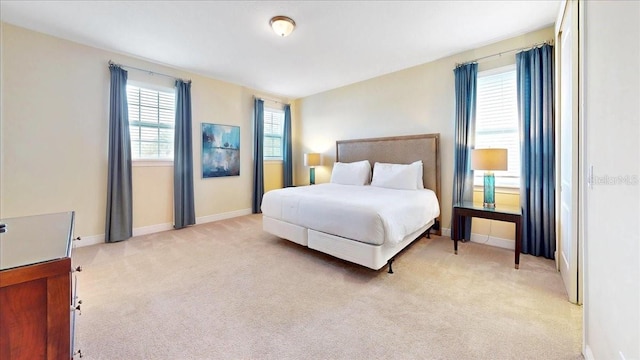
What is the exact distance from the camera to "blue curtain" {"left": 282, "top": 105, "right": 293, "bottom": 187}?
18.7 ft

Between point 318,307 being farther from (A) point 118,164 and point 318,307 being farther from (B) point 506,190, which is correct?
(A) point 118,164

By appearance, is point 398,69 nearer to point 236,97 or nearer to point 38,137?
point 236,97

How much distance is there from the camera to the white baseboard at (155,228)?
3.29m

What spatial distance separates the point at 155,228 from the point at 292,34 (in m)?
3.56

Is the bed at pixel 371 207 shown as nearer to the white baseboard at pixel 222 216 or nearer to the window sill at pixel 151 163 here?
the white baseboard at pixel 222 216

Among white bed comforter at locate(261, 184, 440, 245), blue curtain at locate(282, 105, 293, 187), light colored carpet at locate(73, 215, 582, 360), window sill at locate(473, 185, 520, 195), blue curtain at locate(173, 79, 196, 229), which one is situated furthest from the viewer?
blue curtain at locate(282, 105, 293, 187)

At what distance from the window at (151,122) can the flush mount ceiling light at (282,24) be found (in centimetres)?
241

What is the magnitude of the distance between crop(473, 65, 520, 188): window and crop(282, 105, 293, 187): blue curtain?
3.76 m

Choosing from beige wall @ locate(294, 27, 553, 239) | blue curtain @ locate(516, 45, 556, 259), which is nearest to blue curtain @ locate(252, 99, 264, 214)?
beige wall @ locate(294, 27, 553, 239)

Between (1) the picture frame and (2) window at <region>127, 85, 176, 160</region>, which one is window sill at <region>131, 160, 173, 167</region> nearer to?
(2) window at <region>127, 85, 176, 160</region>

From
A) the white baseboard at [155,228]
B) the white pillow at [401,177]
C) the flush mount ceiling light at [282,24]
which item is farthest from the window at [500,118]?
the white baseboard at [155,228]

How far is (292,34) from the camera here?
299 cm

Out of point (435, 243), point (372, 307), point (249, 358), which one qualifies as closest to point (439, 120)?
point (435, 243)

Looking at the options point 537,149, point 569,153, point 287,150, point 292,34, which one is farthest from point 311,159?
point 569,153
